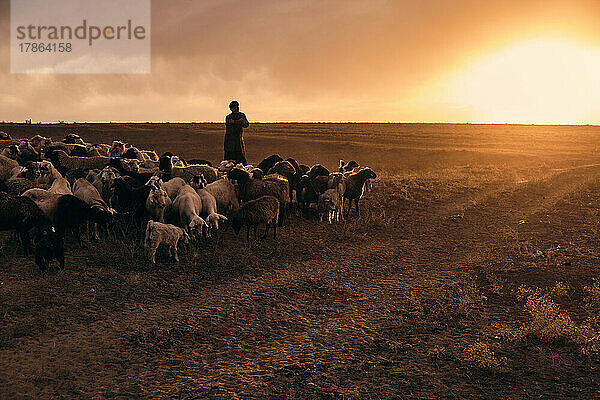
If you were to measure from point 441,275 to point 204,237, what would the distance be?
18.9 feet

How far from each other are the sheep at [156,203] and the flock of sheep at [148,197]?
0.9 inches

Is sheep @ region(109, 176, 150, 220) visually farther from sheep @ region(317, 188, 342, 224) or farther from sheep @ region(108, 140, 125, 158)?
sheep @ region(108, 140, 125, 158)

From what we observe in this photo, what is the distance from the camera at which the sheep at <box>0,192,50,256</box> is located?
928cm

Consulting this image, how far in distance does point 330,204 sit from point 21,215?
7.97 metres

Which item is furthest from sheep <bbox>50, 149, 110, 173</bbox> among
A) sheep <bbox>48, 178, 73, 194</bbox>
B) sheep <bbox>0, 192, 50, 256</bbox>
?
sheep <bbox>0, 192, 50, 256</bbox>

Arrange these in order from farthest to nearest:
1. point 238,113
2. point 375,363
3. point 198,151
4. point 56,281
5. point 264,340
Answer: point 198,151, point 238,113, point 56,281, point 264,340, point 375,363

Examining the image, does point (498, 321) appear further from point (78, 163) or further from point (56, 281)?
point (78, 163)

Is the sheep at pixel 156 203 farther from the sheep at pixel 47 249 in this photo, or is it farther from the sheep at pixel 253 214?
the sheep at pixel 47 249

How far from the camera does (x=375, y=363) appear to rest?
602 centimetres

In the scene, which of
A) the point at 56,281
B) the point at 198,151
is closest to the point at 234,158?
the point at 56,281

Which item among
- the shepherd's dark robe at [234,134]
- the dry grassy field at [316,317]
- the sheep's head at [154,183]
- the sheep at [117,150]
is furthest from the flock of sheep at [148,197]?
the shepherd's dark robe at [234,134]

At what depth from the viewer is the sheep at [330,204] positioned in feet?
45.1

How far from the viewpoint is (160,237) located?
31.3ft

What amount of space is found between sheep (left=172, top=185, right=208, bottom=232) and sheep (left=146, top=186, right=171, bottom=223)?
0.31 metres
